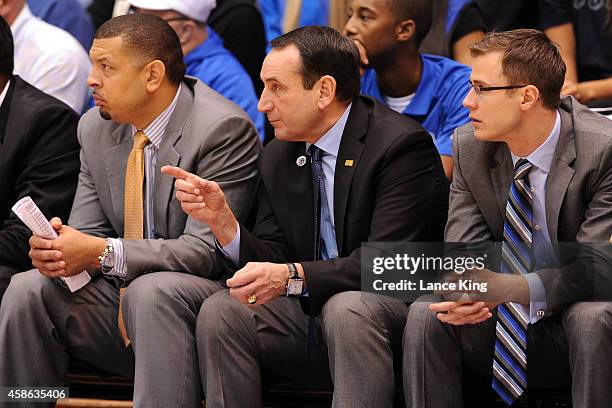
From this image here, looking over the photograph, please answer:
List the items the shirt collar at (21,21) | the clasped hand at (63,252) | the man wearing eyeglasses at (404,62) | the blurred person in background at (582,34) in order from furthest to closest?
the shirt collar at (21,21) → the blurred person in background at (582,34) → the man wearing eyeglasses at (404,62) → the clasped hand at (63,252)

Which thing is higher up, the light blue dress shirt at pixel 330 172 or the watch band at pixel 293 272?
the light blue dress shirt at pixel 330 172

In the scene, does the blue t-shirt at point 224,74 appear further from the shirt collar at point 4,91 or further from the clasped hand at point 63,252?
the clasped hand at point 63,252

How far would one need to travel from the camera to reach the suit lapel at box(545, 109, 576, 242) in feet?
10.2

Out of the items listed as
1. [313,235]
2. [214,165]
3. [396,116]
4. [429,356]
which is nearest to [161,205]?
[214,165]

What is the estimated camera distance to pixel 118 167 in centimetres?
366

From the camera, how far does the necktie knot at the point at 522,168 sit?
10.4 feet

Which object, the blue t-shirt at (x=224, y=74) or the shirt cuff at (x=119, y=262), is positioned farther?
the blue t-shirt at (x=224, y=74)

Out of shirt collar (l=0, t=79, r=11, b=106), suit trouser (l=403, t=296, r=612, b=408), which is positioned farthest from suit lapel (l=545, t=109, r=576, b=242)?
shirt collar (l=0, t=79, r=11, b=106)

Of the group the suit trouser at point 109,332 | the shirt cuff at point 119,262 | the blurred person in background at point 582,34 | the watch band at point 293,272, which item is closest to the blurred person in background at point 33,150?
the suit trouser at point 109,332

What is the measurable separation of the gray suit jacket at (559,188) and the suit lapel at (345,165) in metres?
0.28

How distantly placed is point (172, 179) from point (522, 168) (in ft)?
3.50

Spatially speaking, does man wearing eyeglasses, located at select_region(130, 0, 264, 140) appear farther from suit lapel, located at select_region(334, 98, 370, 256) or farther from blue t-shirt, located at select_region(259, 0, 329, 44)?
suit lapel, located at select_region(334, 98, 370, 256)

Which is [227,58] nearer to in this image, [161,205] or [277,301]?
[161,205]

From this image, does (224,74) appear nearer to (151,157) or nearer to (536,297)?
(151,157)
